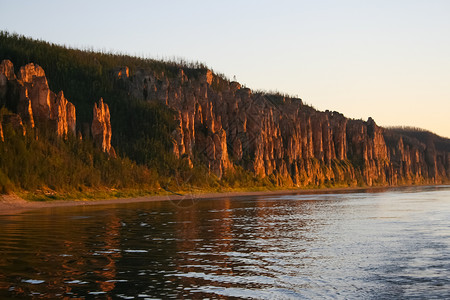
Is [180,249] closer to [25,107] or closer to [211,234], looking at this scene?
[211,234]

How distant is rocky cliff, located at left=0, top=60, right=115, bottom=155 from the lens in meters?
120

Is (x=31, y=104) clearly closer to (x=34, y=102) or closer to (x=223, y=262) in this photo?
(x=34, y=102)

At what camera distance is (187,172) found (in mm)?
167000

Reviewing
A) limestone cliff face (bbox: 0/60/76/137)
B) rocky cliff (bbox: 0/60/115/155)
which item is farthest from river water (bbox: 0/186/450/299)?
limestone cliff face (bbox: 0/60/76/137)

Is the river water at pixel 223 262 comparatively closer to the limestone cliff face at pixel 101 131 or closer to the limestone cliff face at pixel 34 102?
the limestone cliff face at pixel 34 102

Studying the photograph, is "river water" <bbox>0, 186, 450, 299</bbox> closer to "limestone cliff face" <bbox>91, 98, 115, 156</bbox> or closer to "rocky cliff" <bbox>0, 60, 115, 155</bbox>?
"rocky cliff" <bbox>0, 60, 115, 155</bbox>

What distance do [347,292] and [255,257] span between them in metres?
9.96

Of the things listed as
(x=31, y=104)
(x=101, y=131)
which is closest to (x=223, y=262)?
(x=31, y=104)

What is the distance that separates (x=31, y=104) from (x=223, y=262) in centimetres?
10596

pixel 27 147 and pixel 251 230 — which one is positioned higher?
pixel 27 147

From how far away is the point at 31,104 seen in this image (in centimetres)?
12644

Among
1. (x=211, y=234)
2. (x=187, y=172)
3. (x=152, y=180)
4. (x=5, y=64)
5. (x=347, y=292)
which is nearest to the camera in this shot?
(x=347, y=292)

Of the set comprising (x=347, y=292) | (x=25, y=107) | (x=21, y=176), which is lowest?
(x=347, y=292)

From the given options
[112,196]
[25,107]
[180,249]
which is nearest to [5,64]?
[25,107]
